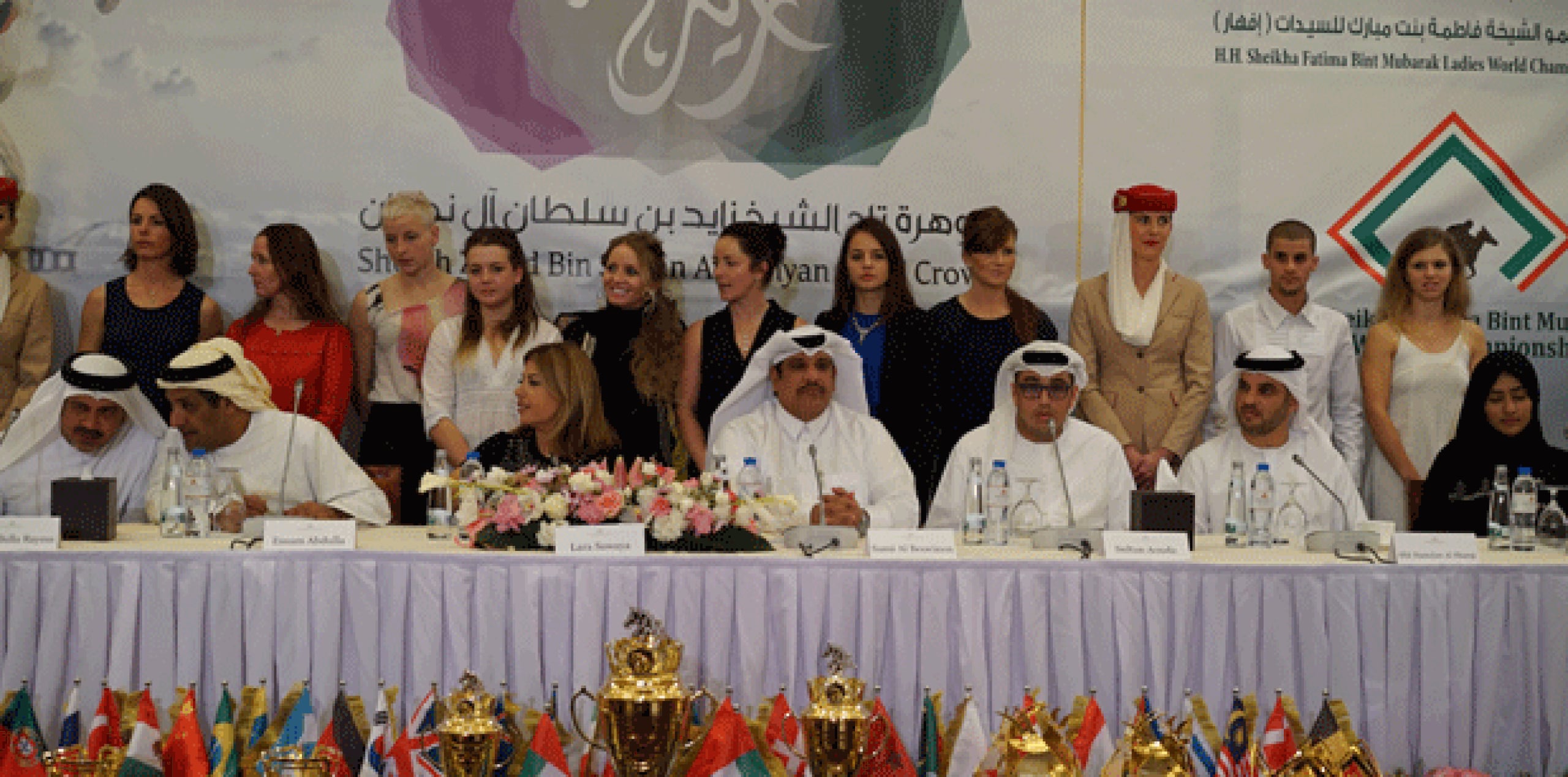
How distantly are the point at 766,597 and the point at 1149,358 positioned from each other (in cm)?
273

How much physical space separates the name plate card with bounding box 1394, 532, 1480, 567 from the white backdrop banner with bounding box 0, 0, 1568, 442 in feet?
8.60

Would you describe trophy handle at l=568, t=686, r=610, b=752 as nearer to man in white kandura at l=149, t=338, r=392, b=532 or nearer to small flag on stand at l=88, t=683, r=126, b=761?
small flag on stand at l=88, t=683, r=126, b=761

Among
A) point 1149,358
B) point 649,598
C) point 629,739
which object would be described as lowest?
point 629,739

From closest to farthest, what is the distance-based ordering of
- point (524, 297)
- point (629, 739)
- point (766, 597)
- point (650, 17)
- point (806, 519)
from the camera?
point (629, 739) < point (766, 597) < point (806, 519) < point (524, 297) < point (650, 17)

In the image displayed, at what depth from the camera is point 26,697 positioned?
11.9 feet

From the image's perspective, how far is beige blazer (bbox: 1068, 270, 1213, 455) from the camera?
19.2 feet

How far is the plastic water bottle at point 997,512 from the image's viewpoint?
14.1ft

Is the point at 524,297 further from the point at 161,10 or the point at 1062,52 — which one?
the point at 1062,52

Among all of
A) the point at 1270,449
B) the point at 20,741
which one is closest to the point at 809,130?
the point at 1270,449

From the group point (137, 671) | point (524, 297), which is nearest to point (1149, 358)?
point (524, 297)

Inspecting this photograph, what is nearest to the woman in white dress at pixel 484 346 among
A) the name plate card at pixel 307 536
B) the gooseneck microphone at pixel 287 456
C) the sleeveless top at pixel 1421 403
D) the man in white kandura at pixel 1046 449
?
the gooseneck microphone at pixel 287 456

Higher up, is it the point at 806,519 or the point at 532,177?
the point at 532,177

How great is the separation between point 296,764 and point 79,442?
193 centimetres

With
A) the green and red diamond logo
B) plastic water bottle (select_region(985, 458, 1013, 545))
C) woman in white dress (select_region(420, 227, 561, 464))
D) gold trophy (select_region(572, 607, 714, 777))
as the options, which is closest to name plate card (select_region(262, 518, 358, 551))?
gold trophy (select_region(572, 607, 714, 777))
